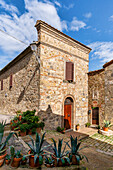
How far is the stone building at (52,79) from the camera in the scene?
588 centimetres

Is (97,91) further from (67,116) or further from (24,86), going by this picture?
(24,86)

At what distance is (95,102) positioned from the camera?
8.45 meters

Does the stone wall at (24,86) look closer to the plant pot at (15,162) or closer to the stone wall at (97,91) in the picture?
the plant pot at (15,162)

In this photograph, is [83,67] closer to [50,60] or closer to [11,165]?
[50,60]

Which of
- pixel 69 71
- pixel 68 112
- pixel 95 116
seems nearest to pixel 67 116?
pixel 68 112

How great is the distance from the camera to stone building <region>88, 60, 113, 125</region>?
25.5ft

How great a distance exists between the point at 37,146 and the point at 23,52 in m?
6.33

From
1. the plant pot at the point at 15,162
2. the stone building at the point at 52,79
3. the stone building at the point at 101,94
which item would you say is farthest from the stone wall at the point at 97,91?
the plant pot at the point at 15,162

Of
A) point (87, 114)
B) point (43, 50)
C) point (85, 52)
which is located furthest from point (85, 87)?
point (43, 50)

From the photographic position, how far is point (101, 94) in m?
8.16

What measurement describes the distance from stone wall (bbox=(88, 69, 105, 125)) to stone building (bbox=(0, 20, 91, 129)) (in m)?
0.39

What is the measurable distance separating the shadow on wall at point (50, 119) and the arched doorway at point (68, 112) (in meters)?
0.77

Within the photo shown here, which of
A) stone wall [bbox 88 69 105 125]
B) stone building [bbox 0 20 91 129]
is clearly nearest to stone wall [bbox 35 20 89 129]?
stone building [bbox 0 20 91 129]

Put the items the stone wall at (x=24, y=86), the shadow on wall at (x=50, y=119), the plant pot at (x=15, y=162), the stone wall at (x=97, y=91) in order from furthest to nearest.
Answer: the stone wall at (x=97, y=91) < the stone wall at (x=24, y=86) < the shadow on wall at (x=50, y=119) < the plant pot at (x=15, y=162)
